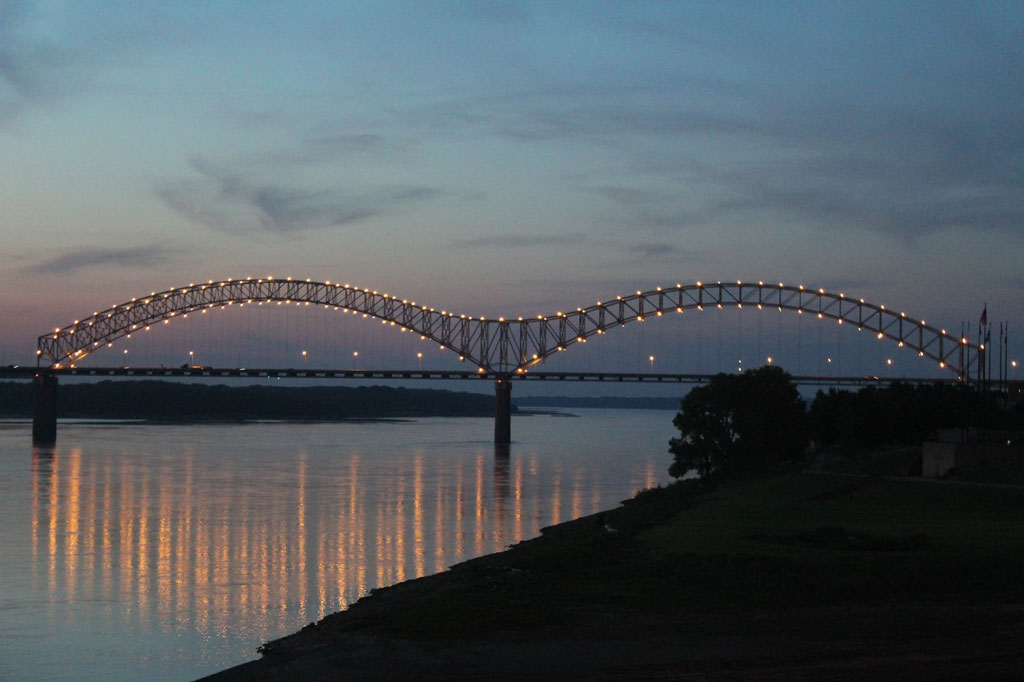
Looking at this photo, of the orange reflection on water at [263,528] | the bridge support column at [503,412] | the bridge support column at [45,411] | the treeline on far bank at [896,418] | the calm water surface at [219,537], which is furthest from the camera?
the bridge support column at [503,412]

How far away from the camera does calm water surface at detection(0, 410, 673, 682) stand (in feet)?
63.9

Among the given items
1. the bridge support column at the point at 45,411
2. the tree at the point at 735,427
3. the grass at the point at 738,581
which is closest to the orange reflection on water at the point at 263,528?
the grass at the point at 738,581

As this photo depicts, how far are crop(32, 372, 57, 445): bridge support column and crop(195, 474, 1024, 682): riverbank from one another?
3188 inches

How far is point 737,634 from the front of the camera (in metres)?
15.3

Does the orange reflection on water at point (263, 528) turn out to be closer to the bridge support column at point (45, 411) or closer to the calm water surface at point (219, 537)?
the calm water surface at point (219, 537)

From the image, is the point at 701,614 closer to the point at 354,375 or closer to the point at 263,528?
the point at 263,528

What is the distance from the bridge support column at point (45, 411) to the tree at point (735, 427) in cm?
5895

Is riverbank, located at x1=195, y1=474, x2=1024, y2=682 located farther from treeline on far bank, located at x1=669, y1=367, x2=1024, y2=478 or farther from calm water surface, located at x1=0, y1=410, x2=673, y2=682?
treeline on far bank, located at x1=669, y1=367, x2=1024, y2=478

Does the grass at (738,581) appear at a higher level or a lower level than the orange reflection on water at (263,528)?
higher

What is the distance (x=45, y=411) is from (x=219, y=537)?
77.9m

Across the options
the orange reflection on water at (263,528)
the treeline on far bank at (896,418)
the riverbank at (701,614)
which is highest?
the treeline on far bank at (896,418)

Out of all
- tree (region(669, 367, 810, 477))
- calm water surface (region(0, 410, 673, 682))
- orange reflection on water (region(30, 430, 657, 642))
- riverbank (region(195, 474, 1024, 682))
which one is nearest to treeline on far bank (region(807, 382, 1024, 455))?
tree (region(669, 367, 810, 477))

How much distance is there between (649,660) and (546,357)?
11169 centimetres

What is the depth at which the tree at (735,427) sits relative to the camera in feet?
175
